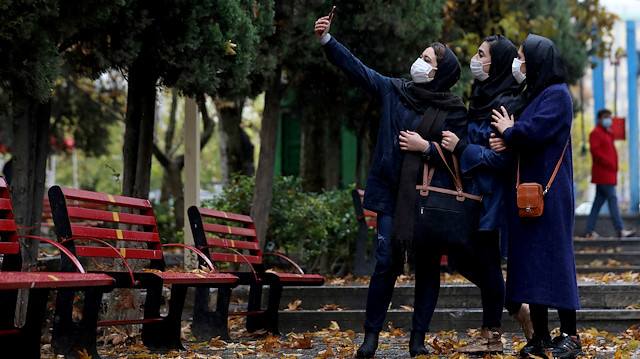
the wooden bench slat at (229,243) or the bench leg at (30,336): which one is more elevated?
the wooden bench slat at (229,243)

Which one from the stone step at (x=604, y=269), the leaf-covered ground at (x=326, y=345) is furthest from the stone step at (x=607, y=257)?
the leaf-covered ground at (x=326, y=345)

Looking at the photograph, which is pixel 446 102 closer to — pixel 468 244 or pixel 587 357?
pixel 468 244

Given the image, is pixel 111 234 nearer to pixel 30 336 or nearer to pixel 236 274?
pixel 30 336

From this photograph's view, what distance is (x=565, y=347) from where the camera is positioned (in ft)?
18.5

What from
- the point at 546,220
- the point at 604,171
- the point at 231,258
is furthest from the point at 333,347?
the point at 604,171

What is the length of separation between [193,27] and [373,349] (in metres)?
3.03

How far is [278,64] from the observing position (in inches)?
395

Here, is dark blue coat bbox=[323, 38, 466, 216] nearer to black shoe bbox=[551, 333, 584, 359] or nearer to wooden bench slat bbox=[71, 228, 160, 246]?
black shoe bbox=[551, 333, 584, 359]

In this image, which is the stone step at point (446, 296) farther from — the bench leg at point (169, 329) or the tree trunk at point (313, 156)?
the tree trunk at point (313, 156)

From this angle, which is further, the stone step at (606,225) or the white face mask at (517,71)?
the stone step at (606,225)

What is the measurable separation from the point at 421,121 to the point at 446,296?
294 centimetres

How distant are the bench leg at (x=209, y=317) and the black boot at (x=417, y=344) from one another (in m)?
1.75

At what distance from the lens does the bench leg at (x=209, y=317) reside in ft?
23.5

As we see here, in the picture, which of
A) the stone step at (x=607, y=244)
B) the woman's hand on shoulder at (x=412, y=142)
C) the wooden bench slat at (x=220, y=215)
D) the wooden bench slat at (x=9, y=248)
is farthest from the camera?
the stone step at (x=607, y=244)
